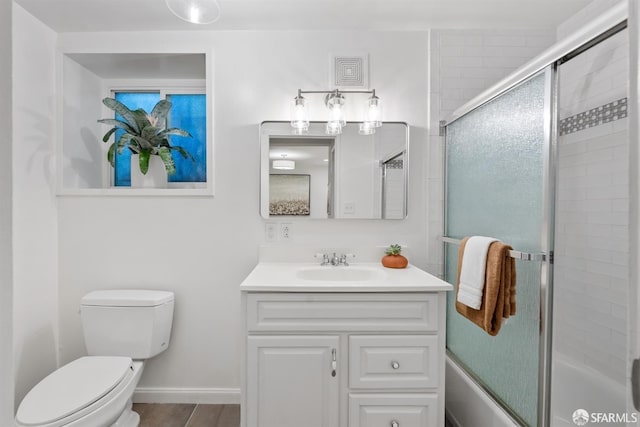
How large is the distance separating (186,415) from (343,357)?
1.10 m

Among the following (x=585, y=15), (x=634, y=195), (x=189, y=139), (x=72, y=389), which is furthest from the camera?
(x=189, y=139)

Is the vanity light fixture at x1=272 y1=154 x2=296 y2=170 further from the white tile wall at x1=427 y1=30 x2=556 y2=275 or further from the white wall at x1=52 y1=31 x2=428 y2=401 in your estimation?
the white tile wall at x1=427 y1=30 x2=556 y2=275

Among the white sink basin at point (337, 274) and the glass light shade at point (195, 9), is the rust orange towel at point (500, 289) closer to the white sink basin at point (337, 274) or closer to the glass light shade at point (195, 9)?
the white sink basin at point (337, 274)

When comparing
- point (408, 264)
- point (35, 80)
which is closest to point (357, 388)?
point (408, 264)

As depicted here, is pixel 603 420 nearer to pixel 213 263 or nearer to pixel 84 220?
pixel 213 263

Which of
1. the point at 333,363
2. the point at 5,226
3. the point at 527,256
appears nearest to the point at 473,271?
the point at 527,256

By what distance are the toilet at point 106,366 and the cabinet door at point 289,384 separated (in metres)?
0.63

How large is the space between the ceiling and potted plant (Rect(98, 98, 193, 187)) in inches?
18.2

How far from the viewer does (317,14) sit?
1.93 m

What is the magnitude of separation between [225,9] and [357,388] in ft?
6.71

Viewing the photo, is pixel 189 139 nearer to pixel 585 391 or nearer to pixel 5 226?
pixel 5 226

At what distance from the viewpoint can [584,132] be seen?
1.62 meters

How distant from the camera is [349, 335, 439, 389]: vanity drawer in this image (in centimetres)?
154

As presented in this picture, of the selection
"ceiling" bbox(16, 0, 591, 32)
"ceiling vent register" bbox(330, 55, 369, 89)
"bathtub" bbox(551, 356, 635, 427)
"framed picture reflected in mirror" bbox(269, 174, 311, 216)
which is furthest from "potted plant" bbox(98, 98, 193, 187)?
"bathtub" bbox(551, 356, 635, 427)
